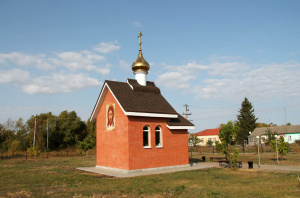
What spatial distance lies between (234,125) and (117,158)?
27.0 ft

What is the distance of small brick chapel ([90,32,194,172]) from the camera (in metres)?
16.1

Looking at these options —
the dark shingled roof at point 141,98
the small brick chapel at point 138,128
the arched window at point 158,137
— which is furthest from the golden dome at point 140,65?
the arched window at point 158,137

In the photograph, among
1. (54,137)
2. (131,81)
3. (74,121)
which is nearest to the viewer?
(131,81)

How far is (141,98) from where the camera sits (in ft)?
59.8

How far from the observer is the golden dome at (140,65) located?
2009cm

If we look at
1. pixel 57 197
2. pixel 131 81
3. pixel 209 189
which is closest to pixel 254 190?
pixel 209 189

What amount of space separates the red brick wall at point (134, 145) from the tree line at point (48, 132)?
22449 mm

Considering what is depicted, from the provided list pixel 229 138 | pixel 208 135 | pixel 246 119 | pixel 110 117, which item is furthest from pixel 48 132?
pixel 208 135

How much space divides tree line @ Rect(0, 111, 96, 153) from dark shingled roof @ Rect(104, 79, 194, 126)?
2330 centimetres

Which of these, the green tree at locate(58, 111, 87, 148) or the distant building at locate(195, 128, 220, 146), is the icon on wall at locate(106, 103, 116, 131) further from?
the distant building at locate(195, 128, 220, 146)

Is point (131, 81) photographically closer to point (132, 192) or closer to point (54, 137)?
point (132, 192)

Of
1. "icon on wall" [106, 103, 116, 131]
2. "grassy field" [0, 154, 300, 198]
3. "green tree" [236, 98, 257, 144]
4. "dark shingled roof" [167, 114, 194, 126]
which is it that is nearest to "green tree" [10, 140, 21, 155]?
"icon on wall" [106, 103, 116, 131]

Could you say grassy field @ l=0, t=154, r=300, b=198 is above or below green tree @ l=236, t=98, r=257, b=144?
below

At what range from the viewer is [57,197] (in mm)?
9359
